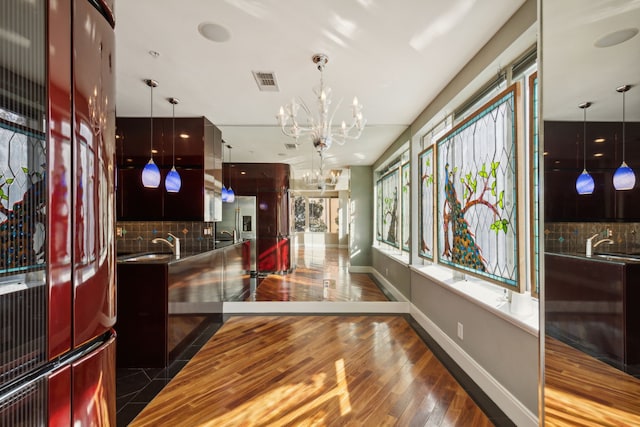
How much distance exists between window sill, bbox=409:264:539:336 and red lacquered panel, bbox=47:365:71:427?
7.76 feet

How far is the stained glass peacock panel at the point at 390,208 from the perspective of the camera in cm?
569

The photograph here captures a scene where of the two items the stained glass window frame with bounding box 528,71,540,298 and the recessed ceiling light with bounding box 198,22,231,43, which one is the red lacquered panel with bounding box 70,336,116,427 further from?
the stained glass window frame with bounding box 528,71,540,298

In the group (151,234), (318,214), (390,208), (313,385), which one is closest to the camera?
(313,385)

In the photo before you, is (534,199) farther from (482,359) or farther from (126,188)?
(126,188)

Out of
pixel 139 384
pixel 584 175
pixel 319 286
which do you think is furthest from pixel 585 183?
pixel 319 286

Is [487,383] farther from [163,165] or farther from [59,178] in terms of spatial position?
[163,165]

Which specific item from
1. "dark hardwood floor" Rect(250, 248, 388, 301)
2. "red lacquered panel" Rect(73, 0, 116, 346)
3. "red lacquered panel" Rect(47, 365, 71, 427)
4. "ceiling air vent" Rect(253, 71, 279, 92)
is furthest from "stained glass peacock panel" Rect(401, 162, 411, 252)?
"red lacquered panel" Rect(47, 365, 71, 427)

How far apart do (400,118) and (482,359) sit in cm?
323

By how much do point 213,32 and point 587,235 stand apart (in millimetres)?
2671

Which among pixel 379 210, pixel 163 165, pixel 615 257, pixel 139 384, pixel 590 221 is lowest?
pixel 139 384

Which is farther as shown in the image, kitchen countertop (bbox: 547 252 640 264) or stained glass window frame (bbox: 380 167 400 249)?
stained glass window frame (bbox: 380 167 400 249)

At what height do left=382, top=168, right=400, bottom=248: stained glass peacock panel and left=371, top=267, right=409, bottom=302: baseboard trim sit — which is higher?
left=382, top=168, right=400, bottom=248: stained glass peacock panel

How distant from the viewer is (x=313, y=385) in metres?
2.50

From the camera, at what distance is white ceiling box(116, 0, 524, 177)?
2062 mm
